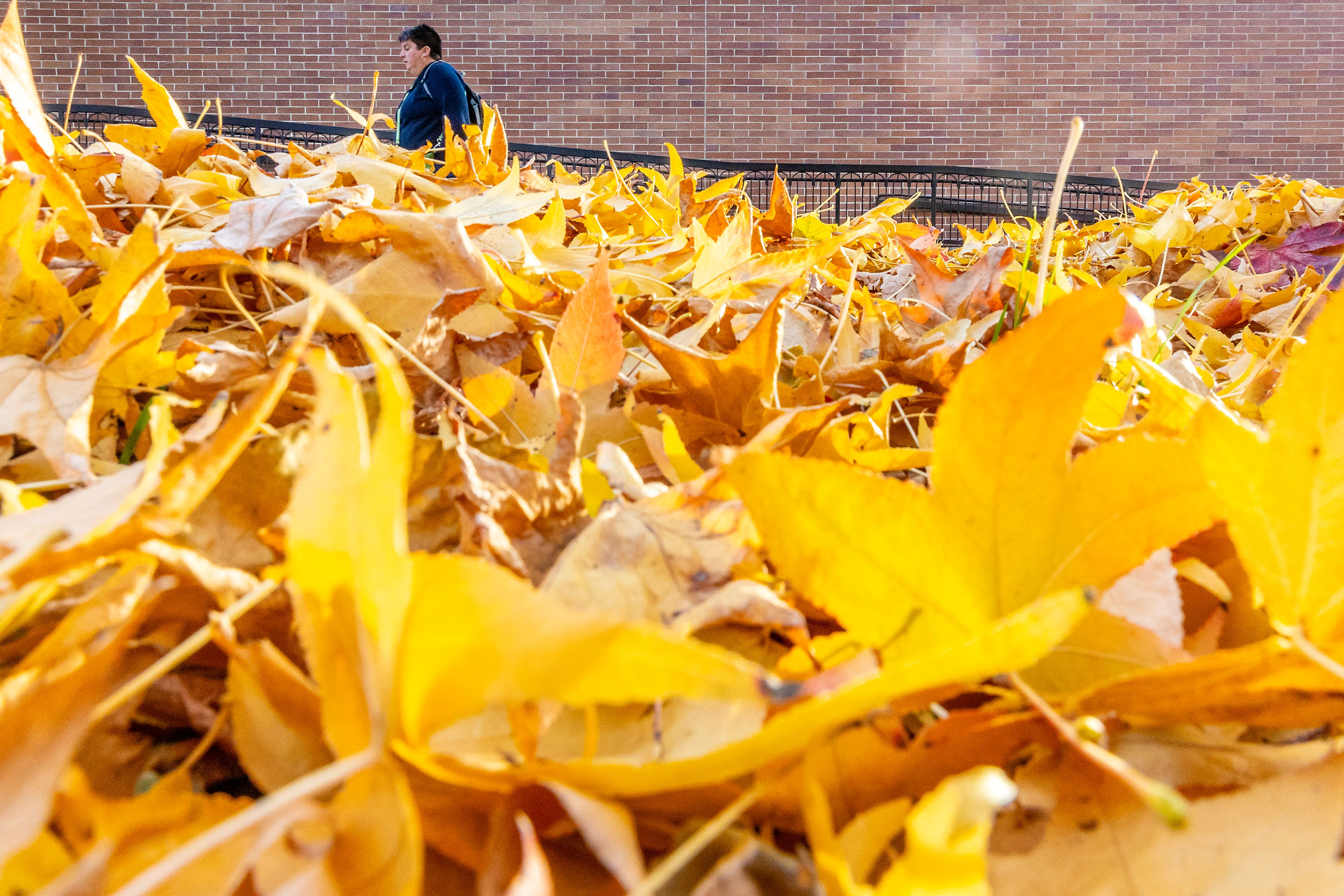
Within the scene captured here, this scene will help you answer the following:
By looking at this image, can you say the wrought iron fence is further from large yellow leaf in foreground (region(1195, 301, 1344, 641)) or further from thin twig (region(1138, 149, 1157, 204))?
large yellow leaf in foreground (region(1195, 301, 1344, 641))

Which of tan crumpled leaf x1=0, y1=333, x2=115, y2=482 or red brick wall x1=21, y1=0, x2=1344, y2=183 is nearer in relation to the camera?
tan crumpled leaf x1=0, y1=333, x2=115, y2=482

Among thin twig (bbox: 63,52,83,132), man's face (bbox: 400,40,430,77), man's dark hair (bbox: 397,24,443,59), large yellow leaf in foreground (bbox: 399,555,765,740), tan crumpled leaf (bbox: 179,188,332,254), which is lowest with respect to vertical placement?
large yellow leaf in foreground (bbox: 399,555,765,740)

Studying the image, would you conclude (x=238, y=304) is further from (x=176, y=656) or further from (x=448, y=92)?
(x=448, y=92)

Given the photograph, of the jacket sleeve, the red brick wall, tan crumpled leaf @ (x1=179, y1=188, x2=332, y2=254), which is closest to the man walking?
the jacket sleeve

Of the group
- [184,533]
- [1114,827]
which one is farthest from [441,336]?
[1114,827]

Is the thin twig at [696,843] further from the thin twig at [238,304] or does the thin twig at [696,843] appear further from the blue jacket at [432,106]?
the blue jacket at [432,106]

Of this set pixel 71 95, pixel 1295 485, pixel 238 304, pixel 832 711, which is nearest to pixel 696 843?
pixel 832 711

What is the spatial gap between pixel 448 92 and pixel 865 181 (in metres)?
3.02

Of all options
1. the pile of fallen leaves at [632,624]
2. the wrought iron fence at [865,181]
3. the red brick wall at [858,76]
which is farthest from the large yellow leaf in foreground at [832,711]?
the red brick wall at [858,76]

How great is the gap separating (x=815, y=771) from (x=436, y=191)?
1.27 feet

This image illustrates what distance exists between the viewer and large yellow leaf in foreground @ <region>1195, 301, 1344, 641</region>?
17 cm

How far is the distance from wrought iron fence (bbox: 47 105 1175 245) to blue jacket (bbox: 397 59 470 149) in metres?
1.38

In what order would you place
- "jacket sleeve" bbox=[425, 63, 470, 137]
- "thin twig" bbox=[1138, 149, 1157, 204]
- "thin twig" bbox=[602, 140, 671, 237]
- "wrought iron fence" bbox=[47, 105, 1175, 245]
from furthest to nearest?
"wrought iron fence" bbox=[47, 105, 1175, 245] < "jacket sleeve" bbox=[425, 63, 470, 137] < "thin twig" bbox=[1138, 149, 1157, 204] < "thin twig" bbox=[602, 140, 671, 237]

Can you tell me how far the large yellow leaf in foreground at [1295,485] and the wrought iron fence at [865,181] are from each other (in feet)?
14.3
